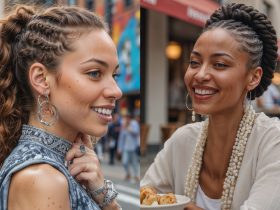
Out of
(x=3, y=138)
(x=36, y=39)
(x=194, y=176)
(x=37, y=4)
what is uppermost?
(x=37, y=4)

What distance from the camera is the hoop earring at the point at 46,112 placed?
1.03 metres

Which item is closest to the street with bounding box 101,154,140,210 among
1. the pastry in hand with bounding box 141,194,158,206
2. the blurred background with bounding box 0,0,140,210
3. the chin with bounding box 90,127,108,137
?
the blurred background with bounding box 0,0,140,210

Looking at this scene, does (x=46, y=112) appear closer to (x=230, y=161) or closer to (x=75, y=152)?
(x=75, y=152)

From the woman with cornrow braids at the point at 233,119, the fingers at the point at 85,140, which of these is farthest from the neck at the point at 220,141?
the fingers at the point at 85,140

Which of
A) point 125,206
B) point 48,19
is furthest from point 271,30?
point 125,206

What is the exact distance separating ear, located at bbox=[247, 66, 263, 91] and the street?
4842 mm

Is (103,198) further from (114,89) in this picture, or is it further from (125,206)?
(125,206)

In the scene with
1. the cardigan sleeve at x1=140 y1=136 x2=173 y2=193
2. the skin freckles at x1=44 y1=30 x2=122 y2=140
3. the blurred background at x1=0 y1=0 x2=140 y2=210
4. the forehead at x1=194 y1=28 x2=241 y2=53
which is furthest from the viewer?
the blurred background at x1=0 y1=0 x2=140 y2=210

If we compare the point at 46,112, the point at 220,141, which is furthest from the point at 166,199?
the point at 46,112

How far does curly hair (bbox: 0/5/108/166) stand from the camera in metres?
1.04

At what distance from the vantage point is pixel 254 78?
53.7 inches

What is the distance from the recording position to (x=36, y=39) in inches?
41.5

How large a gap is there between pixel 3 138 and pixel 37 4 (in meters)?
0.39

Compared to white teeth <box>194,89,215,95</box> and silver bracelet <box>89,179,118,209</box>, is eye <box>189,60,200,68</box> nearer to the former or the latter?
white teeth <box>194,89,215,95</box>
